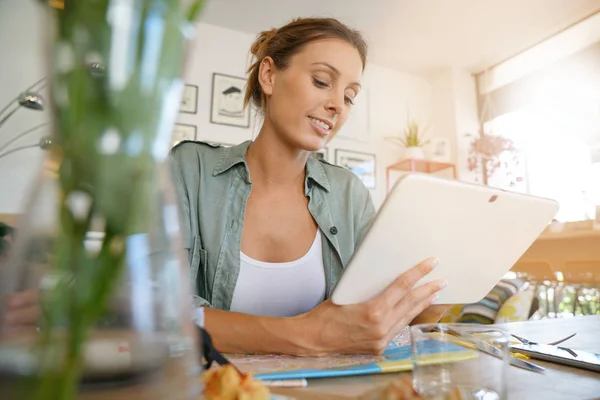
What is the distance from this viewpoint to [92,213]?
0.57 ft

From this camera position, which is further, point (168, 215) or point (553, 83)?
point (553, 83)

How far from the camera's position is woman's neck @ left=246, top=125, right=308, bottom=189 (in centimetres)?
106

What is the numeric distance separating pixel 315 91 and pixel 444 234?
21.5 inches

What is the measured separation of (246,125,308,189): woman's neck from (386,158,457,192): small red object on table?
88.5 inches

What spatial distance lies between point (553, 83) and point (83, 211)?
3358mm

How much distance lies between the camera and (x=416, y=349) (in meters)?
0.42

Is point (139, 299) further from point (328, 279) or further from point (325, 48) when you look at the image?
point (325, 48)

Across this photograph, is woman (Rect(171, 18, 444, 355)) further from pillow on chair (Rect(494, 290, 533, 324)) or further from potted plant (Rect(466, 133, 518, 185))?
potted plant (Rect(466, 133, 518, 185))

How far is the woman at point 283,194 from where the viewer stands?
3.03 feet

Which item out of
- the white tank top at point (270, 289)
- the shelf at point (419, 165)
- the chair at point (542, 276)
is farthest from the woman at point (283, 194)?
the shelf at point (419, 165)

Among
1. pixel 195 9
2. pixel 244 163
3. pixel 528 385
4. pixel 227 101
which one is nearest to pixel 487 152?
pixel 227 101

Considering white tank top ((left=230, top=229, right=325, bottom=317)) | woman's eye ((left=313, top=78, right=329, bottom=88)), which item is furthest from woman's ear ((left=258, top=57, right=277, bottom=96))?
white tank top ((left=230, top=229, right=325, bottom=317))

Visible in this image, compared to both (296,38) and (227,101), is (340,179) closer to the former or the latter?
(296,38)

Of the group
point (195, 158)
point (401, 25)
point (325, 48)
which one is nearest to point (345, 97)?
point (325, 48)
